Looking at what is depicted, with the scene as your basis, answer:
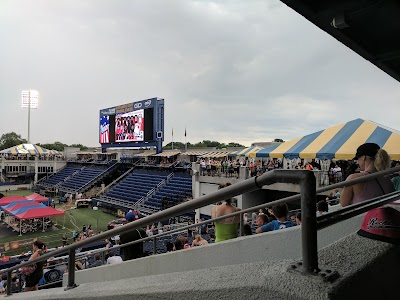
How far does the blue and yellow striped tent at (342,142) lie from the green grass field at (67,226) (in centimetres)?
1539

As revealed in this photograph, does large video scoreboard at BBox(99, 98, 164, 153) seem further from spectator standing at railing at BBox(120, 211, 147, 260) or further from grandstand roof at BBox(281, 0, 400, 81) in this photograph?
spectator standing at railing at BBox(120, 211, 147, 260)

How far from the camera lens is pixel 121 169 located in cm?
4359

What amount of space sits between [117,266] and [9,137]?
10527 centimetres

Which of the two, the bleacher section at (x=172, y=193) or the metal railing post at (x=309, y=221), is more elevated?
the metal railing post at (x=309, y=221)

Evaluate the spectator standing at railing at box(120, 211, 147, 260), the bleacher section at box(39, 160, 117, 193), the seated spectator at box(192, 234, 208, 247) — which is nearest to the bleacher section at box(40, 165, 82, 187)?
the bleacher section at box(39, 160, 117, 193)

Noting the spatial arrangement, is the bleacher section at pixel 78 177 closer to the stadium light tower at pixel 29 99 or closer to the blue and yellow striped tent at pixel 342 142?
the stadium light tower at pixel 29 99

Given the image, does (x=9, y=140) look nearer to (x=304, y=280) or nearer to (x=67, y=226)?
(x=67, y=226)

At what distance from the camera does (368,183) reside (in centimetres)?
260

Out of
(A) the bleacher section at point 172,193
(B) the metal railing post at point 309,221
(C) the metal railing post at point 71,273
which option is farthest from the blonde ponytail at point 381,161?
(A) the bleacher section at point 172,193

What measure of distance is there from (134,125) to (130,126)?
799mm

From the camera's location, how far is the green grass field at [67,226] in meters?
19.3

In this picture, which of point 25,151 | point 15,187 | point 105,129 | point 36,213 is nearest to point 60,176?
point 15,187

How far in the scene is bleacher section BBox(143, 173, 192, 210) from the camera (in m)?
25.8

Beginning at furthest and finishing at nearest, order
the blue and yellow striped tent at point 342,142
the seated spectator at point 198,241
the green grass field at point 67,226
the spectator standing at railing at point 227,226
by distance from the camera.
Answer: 1. the green grass field at point 67,226
2. the blue and yellow striped tent at point 342,142
3. the seated spectator at point 198,241
4. the spectator standing at railing at point 227,226
